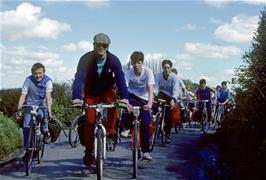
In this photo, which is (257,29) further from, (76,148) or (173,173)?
(76,148)

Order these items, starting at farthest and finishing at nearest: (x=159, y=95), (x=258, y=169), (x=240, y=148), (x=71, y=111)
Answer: (x=71, y=111) → (x=159, y=95) → (x=240, y=148) → (x=258, y=169)

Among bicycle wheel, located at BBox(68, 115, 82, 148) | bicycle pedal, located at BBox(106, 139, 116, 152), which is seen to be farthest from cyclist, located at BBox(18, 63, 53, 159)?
bicycle wheel, located at BBox(68, 115, 82, 148)

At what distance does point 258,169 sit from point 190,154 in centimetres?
431

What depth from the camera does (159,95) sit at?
1303cm

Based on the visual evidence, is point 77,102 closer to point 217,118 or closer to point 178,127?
point 178,127

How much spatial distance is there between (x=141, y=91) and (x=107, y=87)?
1557mm

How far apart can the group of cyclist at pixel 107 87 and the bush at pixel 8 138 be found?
1905 millimetres

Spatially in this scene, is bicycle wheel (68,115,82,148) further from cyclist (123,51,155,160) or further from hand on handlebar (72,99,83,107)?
hand on handlebar (72,99,83,107)

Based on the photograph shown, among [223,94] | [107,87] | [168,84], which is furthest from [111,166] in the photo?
[223,94]

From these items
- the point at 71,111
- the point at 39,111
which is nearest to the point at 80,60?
the point at 39,111

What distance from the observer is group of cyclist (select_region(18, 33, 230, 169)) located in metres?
8.30

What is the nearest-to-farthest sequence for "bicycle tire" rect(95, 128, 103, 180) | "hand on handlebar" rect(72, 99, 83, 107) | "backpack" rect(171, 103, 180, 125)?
1. "bicycle tire" rect(95, 128, 103, 180)
2. "hand on handlebar" rect(72, 99, 83, 107)
3. "backpack" rect(171, 103, 180, 125)

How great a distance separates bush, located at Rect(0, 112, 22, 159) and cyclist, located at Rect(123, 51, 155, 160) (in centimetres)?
318

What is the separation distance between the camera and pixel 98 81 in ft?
28.2
